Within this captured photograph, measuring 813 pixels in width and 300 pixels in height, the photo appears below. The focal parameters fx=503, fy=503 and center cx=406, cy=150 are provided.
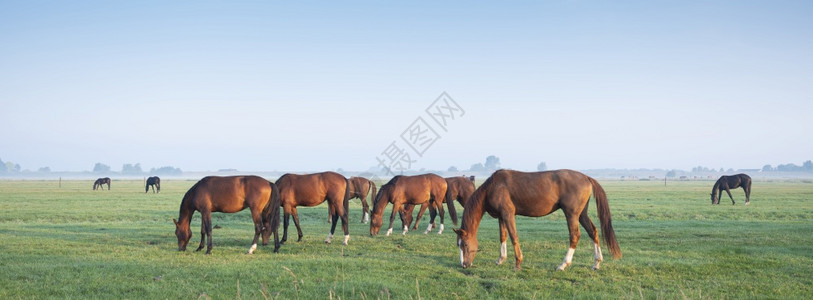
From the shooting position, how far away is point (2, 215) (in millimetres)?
21812

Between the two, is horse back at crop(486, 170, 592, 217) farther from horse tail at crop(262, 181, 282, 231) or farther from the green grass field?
horse tail at crop(262, 181, 282, 231)

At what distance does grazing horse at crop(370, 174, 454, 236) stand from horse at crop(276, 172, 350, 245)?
1789mm

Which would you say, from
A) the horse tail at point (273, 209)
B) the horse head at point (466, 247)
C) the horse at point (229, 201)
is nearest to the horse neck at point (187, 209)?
the horse at point (229, 201)

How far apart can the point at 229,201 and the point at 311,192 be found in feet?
8.44

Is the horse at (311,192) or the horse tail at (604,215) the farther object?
the horse at (311,192)

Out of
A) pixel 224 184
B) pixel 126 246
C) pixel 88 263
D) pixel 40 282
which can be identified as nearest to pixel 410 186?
pixel 224 184

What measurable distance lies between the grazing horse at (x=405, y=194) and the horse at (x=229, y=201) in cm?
428

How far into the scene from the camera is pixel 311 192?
1388 cm

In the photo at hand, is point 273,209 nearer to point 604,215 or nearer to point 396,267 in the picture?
point 396,267

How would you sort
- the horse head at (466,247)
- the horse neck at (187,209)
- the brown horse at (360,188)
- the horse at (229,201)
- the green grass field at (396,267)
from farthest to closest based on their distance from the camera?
the brown horse at (360,188)
the horse neck at (187,209)
the horse at (229,201)
the horse head at (466,247)
the green grass field at (396,267)

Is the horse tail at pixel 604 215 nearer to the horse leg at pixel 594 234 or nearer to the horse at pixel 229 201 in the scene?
the horse leg at pixel 594 234

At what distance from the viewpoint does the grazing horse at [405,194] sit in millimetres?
15820

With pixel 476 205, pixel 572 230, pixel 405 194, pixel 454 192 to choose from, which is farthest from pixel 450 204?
pixel 572 230

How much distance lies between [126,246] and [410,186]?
320 inches
